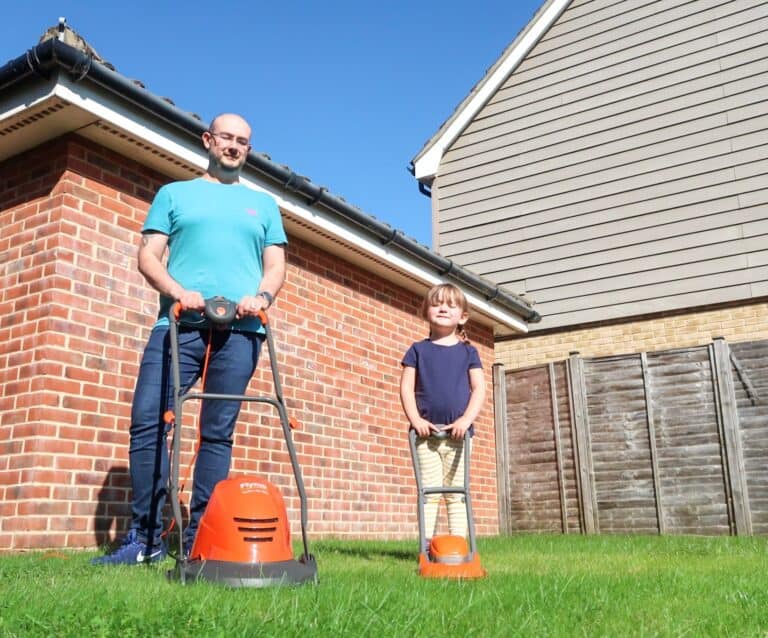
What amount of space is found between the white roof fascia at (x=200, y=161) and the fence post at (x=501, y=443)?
0.95 meters

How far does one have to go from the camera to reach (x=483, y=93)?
12133mm

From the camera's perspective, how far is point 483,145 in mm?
12039

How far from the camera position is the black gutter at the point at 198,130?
14.9 ft

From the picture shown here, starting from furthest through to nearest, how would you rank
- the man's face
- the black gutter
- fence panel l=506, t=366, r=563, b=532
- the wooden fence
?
fence panel l=506, t=366, r=563, b=532 < the wooden fence < the black gutter < the man's face

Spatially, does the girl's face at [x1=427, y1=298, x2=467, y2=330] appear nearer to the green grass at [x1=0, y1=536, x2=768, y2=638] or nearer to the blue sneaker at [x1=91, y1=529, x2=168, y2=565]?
the green grass at [x1=0, y1=536, x2=768, y2=638]

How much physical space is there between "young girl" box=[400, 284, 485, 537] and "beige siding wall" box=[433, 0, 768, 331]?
20.2ft

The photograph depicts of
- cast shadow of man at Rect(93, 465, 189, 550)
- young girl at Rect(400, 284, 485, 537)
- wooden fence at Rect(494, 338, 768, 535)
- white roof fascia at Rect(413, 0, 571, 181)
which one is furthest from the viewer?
white roof fascia at Rect(413, 0, 571, 181)

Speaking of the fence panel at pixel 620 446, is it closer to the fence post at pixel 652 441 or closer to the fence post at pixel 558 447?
the fence post at pixel 652 441

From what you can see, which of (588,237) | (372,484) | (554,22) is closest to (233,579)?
(372,484)

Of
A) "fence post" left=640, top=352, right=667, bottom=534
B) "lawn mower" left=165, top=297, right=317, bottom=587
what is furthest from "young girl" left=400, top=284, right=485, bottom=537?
"fence post" left=640, top=352, right=667, bottom=534

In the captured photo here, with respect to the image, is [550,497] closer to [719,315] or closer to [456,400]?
[719,315]

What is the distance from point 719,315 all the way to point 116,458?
7156mm

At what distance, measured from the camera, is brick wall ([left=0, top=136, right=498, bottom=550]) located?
468cm

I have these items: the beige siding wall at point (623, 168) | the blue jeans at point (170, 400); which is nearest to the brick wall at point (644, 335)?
the beige siding wall at point (623, 168)
